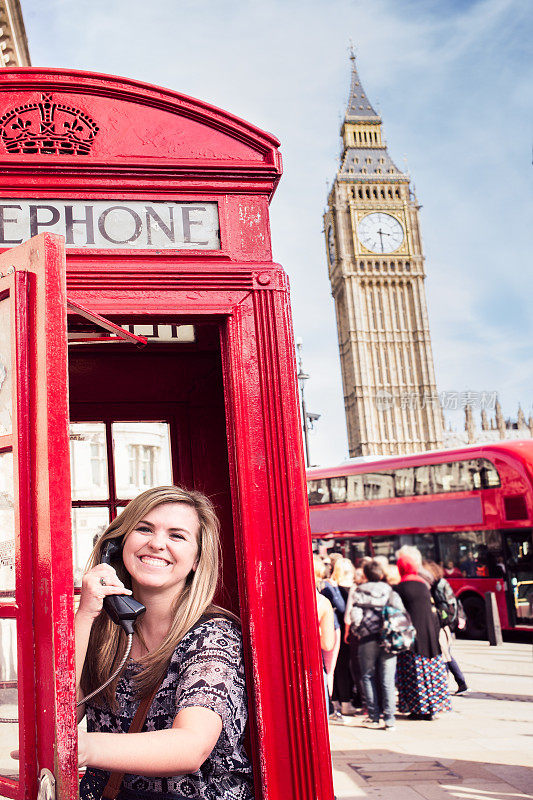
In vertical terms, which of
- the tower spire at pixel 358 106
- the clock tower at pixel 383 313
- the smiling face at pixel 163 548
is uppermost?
the tower spire at pixel 358 106

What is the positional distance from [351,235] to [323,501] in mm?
48303

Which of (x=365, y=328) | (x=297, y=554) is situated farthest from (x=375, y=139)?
(x=297, y=554)

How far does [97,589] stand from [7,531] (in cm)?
32

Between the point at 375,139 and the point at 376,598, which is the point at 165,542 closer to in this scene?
the point at 376,598

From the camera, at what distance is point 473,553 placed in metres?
13.3

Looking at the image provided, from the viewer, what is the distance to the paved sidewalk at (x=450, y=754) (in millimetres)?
5203

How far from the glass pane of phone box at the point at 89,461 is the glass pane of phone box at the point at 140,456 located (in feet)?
0.17

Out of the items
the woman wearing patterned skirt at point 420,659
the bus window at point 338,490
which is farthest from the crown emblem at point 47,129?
the bus window at point 338,490

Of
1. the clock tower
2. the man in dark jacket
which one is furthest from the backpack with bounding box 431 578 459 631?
the clock tower

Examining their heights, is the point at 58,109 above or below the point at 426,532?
above

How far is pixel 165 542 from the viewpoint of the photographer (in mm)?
2043

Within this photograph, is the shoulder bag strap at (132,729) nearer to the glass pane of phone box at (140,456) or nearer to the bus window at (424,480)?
the glass pane of phone box at (140,456)

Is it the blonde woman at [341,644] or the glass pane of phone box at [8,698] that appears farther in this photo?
the blonde woman at [341,644]

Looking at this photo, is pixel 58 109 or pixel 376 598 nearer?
pixel 58 109
